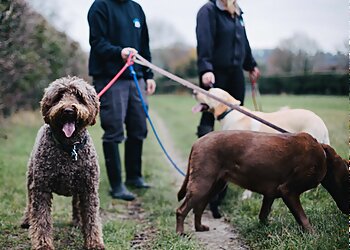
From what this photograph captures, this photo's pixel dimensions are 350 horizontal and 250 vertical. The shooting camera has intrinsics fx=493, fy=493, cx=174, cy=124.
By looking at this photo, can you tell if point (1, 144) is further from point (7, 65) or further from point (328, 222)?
point (328, 222)

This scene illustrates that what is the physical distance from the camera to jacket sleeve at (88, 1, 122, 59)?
247 inches

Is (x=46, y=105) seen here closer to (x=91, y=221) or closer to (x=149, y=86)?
(x=91, y=221)

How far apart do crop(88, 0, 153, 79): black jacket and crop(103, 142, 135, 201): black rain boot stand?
0.99 m

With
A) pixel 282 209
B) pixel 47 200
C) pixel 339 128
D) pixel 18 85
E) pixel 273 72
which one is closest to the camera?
pixel 47 200

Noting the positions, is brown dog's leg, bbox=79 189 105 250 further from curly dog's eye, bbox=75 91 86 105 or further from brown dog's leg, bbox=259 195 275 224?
brown dog's leg, bbox=259 195 275 224

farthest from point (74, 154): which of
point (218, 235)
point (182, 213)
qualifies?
point (218, 235)

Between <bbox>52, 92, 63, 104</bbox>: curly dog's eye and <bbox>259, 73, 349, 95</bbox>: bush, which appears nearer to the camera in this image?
<bbox>52, 92, 63, 104</bbox>: curly dog's eye

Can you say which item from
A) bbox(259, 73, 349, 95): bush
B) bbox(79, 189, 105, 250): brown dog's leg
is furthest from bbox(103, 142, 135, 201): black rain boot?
bbox(259, 73, 349, 95): bush

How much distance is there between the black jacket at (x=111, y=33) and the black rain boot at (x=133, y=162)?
1.11 meters

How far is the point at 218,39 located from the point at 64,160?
276 centimetres

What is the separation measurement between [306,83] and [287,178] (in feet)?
74.5

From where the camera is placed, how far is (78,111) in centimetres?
421

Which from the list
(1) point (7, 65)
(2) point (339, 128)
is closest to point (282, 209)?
(1) point (7, 65)

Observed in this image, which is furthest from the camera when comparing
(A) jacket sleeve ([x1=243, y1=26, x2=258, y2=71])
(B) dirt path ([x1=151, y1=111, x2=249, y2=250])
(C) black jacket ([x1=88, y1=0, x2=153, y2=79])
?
(A) jacket sleeve ([x1=243, y1=26, x2=258, y2=71])
